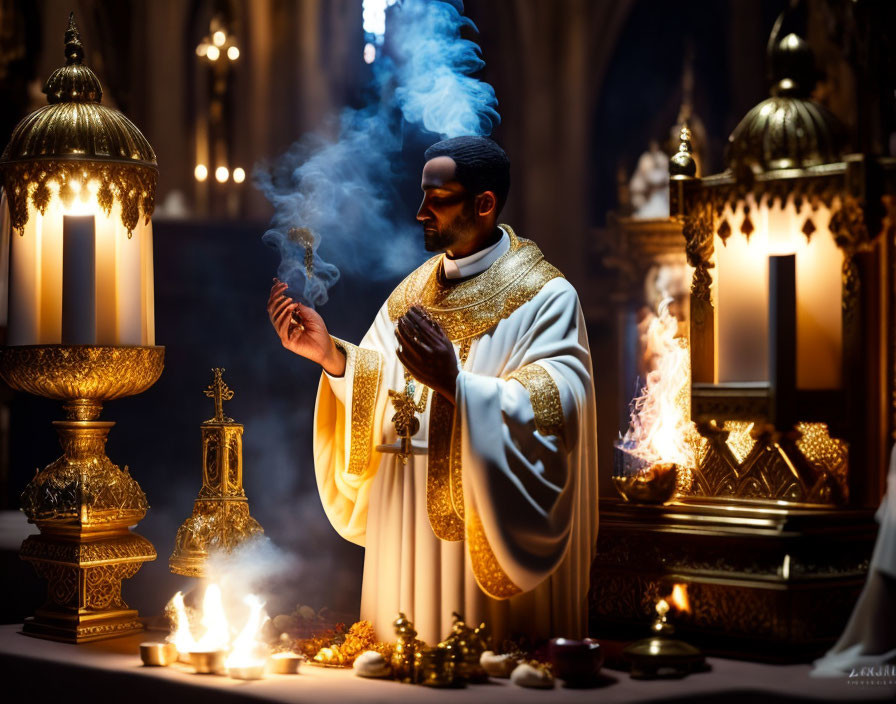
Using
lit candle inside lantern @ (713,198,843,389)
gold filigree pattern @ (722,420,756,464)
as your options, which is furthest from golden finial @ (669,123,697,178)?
gold filigree pattern @ (722,420,756,464)

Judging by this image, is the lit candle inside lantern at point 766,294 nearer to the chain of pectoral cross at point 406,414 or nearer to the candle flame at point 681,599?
the candle flame at point 681,599

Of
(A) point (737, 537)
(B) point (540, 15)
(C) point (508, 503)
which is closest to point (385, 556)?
(C) point (508, 503)

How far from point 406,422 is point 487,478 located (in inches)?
20.3

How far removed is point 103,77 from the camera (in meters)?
8.76

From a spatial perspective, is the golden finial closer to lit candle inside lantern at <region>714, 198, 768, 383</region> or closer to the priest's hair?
lit candle inside lantern at <region>714, 198, 768, 383</region>

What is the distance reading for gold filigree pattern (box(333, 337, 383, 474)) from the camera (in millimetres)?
4668

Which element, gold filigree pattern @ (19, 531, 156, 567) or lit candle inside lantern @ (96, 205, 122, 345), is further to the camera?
lit candle inside lantern @ (96, 205, 122, 345)

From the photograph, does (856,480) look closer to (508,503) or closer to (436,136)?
(508,503)

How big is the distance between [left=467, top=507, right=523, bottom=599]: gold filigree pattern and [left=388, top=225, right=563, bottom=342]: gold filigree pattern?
2.29 ft

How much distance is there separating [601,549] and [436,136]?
8.64ft

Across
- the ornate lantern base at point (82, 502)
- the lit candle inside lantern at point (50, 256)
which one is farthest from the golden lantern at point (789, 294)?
the lit candle inside lantern at point (50, 256)

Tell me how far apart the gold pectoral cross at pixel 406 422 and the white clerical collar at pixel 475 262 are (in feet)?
1.43

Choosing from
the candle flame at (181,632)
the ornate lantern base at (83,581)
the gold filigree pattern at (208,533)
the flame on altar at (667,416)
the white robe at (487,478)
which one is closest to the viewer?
the white robe at (487,478)

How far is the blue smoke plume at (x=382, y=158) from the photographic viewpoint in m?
4.87
